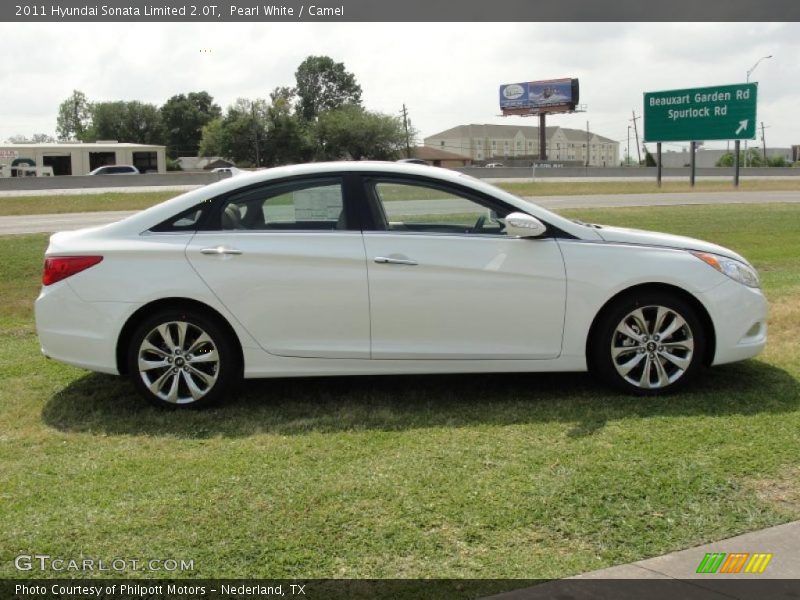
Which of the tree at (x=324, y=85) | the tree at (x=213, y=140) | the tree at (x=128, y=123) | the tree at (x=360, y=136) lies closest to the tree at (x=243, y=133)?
the tree at (x=213, y=140)

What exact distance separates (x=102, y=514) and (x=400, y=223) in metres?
2.70

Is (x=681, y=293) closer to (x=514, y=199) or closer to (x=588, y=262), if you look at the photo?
(x=588, y=262)

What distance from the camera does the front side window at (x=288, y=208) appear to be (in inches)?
219

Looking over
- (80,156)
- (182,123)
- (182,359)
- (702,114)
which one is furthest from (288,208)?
(182,123)

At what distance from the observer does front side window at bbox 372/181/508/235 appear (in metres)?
5.55

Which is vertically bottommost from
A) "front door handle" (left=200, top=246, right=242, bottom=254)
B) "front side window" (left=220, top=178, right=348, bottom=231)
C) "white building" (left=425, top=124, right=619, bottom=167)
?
"front door handle" (left=200, top=246, right=242, bottom=254)

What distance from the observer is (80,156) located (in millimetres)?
73438

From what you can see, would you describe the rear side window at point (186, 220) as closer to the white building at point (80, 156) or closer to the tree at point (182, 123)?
the white building at point (80, 156)

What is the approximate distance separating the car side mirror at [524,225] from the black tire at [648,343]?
70 centimetres

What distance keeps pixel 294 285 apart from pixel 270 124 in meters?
72.3

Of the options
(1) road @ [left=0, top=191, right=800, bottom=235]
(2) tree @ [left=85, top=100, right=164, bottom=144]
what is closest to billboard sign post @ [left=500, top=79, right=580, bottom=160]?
(2) tree @ [left=85, top=100, right=164, bottom=144]

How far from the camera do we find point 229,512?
382cm

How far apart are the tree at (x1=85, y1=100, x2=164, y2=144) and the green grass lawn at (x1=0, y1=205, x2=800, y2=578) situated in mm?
119475

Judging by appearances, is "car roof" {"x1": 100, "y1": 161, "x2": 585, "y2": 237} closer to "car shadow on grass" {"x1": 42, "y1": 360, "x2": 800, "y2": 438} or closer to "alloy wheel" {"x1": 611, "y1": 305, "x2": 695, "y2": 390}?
"alloy wheel" {"x1": 611, "y1": 305, "x2": 695, "y2": 390}
